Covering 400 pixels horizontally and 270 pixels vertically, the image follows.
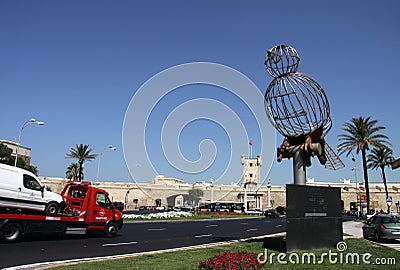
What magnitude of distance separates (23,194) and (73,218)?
237 centimetres

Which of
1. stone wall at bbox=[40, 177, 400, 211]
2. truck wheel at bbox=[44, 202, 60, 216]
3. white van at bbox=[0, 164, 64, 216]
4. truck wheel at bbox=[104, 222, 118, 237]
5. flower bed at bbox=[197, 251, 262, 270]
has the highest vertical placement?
stone wall at bbox=[40, 177, 400, 211]

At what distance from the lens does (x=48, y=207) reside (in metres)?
14.4

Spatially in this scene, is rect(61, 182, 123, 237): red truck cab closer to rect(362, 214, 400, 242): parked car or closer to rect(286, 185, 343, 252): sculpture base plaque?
rect(286, 185, 343, 252): sculpture base plaque

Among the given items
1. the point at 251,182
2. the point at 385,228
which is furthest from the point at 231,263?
the point at 251,182

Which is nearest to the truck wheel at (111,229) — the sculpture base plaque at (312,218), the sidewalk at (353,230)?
the sculpture base plaque at (312,218)

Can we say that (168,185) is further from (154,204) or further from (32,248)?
(32,248)

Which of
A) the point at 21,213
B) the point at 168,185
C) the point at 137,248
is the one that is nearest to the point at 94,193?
the point at 21,213

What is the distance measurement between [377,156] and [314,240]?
42320 mm

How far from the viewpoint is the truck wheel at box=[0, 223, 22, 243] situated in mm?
12914

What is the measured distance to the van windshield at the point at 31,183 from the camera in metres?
14.1

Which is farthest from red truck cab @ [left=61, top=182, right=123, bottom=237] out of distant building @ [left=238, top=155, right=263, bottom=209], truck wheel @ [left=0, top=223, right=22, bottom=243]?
distant building @ [left=238, top=155, right=263, bottom=209]

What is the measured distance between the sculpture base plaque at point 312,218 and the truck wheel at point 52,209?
932cm

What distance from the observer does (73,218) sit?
15227 mm

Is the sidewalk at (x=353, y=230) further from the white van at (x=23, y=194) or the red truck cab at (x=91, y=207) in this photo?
the white van at (x=23, y=194)
